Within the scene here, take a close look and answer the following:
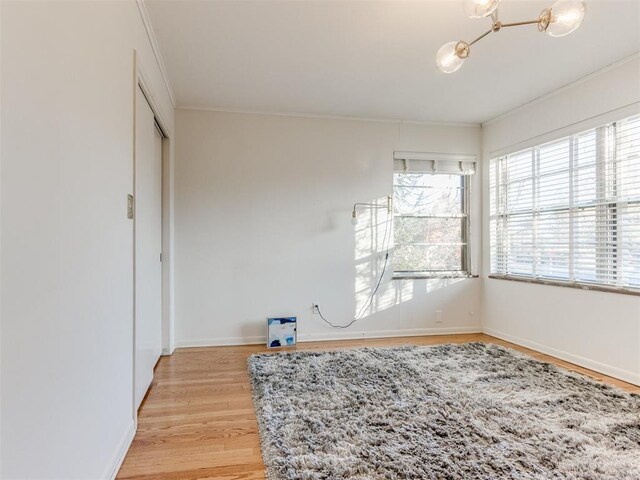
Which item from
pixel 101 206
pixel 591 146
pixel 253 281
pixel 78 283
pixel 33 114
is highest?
pixel 591 146

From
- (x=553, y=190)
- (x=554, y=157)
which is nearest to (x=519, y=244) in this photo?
(x=553, y=190)

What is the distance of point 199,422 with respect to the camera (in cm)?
217

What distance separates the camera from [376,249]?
4.25 metres

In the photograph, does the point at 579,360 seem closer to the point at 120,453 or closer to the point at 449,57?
the point at 449,57

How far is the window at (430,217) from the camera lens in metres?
4.36

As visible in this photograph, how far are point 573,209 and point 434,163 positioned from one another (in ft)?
5.15

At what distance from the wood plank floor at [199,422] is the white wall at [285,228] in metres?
0.67

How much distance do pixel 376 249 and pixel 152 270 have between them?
2.43 m

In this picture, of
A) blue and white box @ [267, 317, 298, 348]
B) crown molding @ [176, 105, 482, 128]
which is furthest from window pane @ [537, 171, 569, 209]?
blue and white box @ [267, 317, 298, 348]

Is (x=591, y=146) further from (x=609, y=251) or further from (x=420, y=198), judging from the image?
(x=420, y=198)

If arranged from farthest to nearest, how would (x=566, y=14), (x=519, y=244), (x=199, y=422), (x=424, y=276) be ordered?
1. (x=424, y=276)
2. (x=519, y=244)
3. (x=199, y=422)
4. (x=566, y=14)

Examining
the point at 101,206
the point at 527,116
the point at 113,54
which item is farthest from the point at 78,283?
the point at 527,116

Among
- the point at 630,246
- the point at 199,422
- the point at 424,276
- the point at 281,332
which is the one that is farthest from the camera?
the point at 424,276

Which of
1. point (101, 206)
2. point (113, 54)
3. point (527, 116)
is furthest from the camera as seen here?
point (527, 116)
